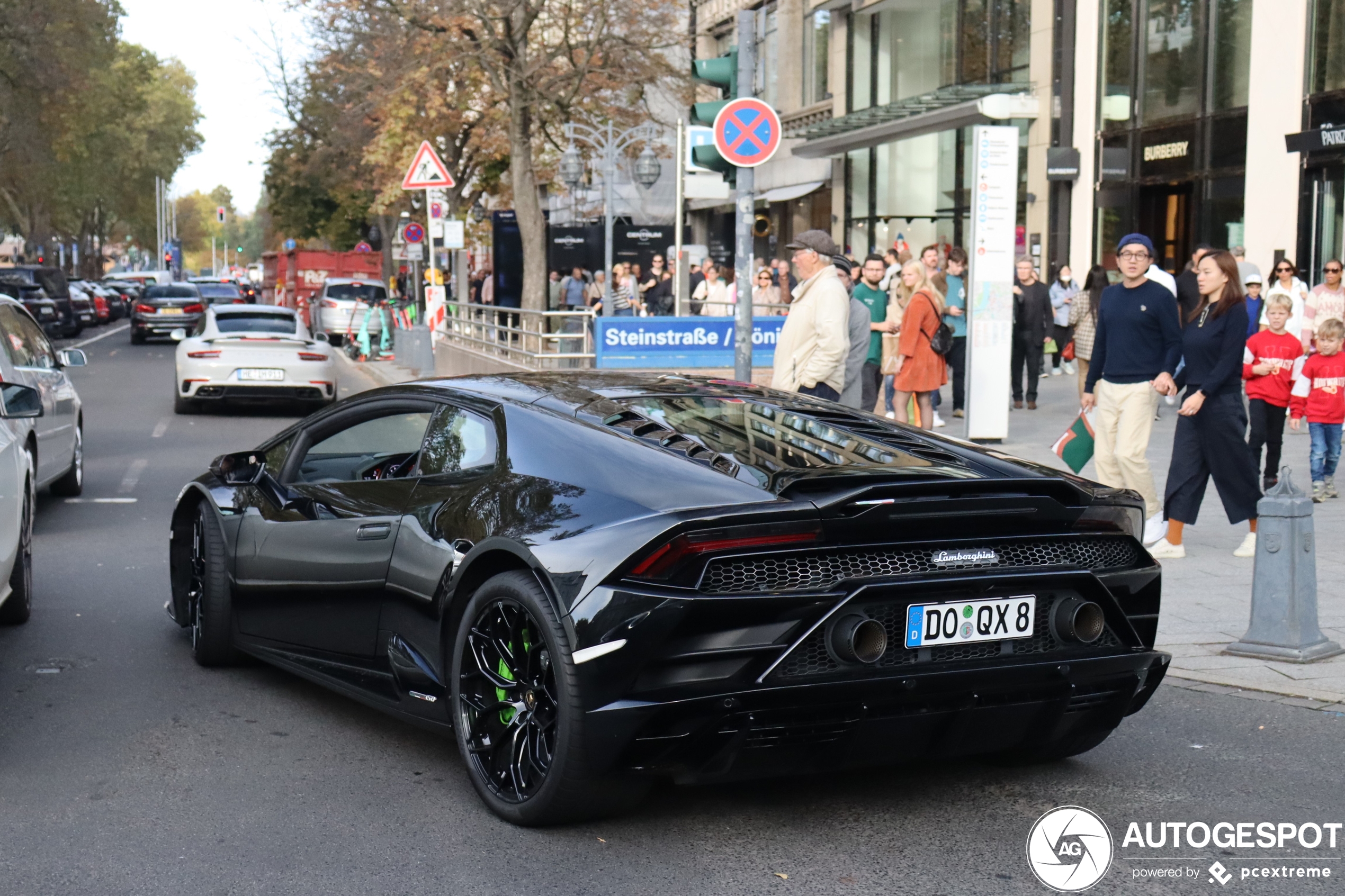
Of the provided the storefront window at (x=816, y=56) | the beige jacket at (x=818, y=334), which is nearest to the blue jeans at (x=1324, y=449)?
the beige jacket at (x=818, y=334)

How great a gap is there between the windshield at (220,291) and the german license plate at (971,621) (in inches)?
1670

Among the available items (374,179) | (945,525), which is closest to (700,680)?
(945,525)

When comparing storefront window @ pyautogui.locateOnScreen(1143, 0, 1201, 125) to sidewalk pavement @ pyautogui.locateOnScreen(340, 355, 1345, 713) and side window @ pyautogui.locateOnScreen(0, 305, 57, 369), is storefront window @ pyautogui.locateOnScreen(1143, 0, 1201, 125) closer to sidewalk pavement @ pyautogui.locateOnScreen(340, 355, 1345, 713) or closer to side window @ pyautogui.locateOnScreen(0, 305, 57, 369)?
sidewalk pavement @ pyautogui.locateOnScreen(340, 355, 1345, 713)

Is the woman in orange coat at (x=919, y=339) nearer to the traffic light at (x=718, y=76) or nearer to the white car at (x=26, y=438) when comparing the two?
the traffic light at (x=718, y=76)

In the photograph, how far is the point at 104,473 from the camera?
1334 centimetres

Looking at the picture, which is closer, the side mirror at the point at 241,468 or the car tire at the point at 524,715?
the car tire at the point at 524,715

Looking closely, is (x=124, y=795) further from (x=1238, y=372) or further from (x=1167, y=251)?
(x=1167, y=251)

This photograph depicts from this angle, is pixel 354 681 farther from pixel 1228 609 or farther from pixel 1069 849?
pixel 1228 609

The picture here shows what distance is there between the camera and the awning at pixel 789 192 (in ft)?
120

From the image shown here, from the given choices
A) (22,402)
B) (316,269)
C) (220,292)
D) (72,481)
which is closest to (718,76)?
(72,481)

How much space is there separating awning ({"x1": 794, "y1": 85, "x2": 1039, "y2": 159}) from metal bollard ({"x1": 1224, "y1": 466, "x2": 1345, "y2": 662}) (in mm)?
18709

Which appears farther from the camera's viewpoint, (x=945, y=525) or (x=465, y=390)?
(x=465, y=390)

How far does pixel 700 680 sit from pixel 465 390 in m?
1.74

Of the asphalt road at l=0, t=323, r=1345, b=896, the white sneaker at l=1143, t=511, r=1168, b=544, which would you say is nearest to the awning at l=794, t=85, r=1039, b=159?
the white sneaker at l=1143, t=511, r=1168, b=544
